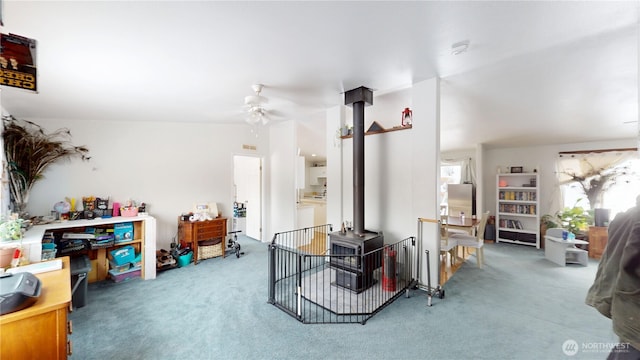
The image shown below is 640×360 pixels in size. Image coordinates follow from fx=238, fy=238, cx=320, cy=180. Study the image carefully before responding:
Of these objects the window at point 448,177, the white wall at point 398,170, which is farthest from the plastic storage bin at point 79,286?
the window at point 448,177

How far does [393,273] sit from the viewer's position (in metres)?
2.95

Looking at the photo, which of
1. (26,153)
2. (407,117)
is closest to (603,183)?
(407,117)

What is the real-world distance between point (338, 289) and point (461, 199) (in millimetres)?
4937

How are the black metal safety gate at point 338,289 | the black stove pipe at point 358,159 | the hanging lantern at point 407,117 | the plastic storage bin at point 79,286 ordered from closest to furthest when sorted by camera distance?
the black metal safety gate at point 338,289 < the plastic storage bin at point 79,286 < the black stove pipe at point 358,159 < the hanging lantern at point 407,117

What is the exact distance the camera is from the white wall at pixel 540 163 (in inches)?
206

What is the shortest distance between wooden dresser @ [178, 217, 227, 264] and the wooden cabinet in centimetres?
704

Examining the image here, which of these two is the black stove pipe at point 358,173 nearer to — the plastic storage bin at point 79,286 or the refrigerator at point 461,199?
the plastic storage bin at point 79,286

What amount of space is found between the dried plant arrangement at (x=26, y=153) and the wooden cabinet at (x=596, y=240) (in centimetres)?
915

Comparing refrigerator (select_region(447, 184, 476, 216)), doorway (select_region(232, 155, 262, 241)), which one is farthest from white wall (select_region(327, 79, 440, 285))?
refrigerator (select_region(447, 184, 476, 216))

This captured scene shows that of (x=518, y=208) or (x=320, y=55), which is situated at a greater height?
(x=320, y=55)

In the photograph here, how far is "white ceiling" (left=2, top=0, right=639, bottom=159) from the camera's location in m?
1.54

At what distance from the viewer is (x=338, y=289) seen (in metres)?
3.04

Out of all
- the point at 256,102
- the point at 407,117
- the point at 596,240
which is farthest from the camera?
the point at 596,240

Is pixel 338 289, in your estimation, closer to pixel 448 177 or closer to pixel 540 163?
pixel 448 177
